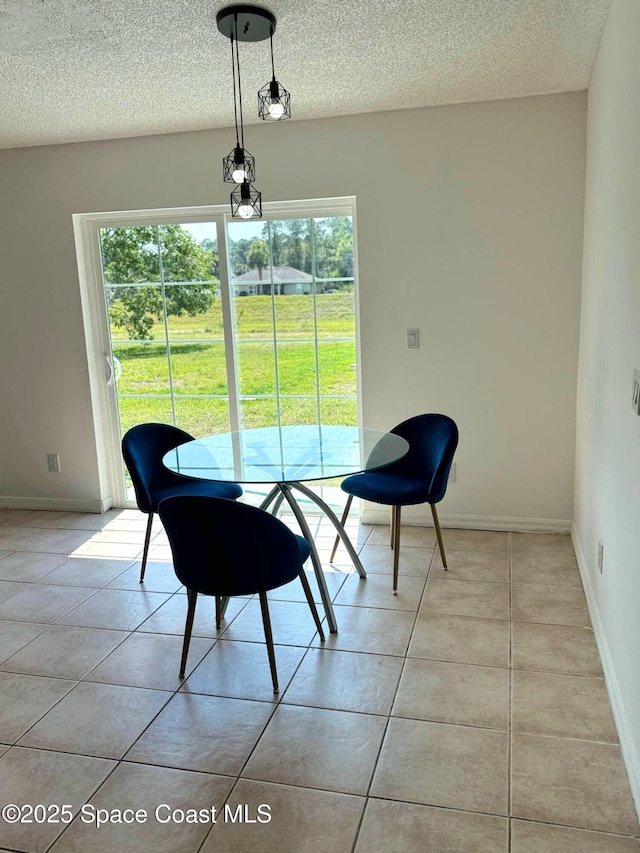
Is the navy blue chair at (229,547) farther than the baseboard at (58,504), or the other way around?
the baseboard at (58,504)

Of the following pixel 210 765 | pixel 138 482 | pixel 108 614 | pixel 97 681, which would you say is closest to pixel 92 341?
pixel 138 482

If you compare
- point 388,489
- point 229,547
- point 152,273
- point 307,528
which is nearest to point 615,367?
point 388,489

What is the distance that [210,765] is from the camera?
218cm

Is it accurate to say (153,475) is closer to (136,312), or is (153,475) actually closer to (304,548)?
(304,548)

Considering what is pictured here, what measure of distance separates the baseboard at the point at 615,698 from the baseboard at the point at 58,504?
3.19 m

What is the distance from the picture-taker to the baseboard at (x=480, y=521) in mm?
4055

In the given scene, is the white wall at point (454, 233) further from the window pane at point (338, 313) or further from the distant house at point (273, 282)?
the distant house at point (273, 282)

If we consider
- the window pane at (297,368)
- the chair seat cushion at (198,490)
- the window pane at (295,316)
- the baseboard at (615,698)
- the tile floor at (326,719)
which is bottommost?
the tile floor at (326,719)

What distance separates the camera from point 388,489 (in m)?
3.45

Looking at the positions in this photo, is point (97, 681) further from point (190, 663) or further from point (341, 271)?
point (341, 271)

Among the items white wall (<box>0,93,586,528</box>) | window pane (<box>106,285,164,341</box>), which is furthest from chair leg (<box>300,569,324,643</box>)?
window pane (<box>106,285,164,341</box>)

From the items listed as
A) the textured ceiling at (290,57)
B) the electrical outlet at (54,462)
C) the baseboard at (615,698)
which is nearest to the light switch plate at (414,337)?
the textured ceiling at (290,57)

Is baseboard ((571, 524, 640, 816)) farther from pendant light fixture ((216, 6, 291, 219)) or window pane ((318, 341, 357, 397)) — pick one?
pendant light fixture ((216, 6, 291, 219))

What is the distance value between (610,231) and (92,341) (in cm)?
337
